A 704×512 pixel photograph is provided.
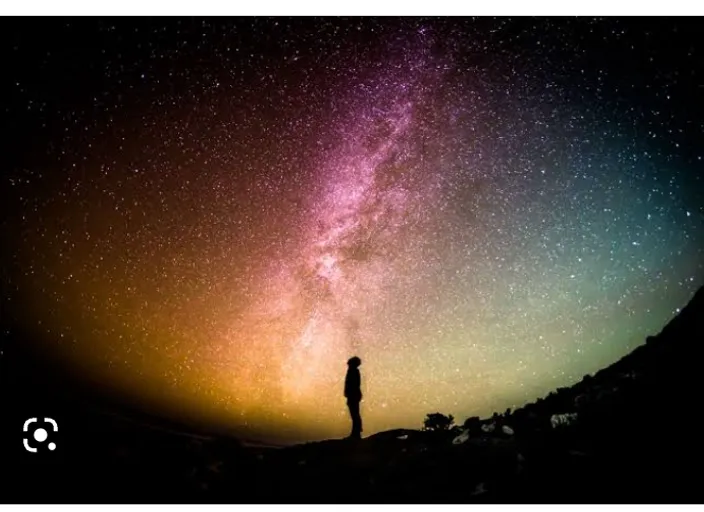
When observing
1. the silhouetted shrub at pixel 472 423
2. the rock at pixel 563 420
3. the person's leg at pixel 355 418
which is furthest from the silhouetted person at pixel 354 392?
the rock at pixel 563 420

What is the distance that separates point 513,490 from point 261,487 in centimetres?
308

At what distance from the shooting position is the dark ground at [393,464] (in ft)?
14.7

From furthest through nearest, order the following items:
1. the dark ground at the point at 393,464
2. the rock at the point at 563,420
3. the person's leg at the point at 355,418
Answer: the person's leg at the point at 355,418 → the rock at the point at 563,420 → the dark ground at the point at 393,464

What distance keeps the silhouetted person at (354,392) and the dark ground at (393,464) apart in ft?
1.30

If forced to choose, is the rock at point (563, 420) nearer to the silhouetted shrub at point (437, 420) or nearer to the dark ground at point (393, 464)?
the dark ground at point (393, 464)

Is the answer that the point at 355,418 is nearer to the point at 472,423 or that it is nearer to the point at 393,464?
the point at 393,464

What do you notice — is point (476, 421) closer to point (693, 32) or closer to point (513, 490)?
point (513, 490)

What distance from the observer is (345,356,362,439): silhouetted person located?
740 cm

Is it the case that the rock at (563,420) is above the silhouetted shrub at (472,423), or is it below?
above

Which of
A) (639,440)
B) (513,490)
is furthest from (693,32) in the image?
(513,490)

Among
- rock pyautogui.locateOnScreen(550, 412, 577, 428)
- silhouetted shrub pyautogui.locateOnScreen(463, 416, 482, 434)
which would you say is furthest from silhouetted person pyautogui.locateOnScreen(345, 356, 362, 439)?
rock pyautogui.locateOnScreen(550, 412, 577, 428)

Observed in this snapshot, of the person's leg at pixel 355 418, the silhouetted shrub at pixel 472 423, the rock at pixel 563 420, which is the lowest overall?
the silhouetted shrub at pixel 472 423

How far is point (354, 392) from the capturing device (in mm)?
7469

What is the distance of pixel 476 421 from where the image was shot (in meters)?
9.98
